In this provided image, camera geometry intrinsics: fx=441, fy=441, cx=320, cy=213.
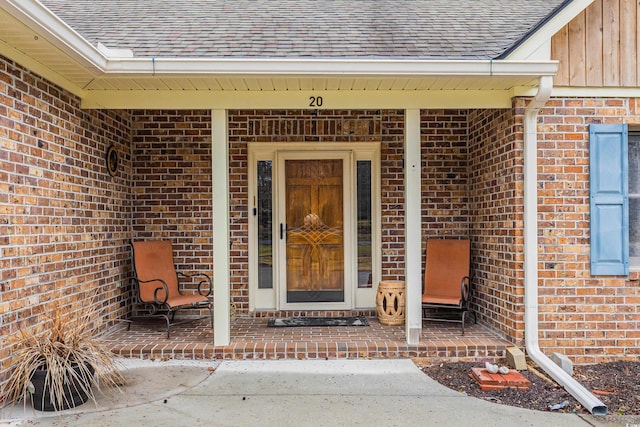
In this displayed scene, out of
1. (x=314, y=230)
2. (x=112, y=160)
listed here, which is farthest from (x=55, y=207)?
(x=314, y=230)

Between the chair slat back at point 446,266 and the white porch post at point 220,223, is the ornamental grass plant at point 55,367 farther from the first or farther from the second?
the chair slat back at point 446,266

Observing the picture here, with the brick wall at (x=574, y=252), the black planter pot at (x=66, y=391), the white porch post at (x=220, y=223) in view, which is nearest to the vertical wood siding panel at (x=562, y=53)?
the brick wall at (x=574, y=252)

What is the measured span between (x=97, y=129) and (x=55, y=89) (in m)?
0.78

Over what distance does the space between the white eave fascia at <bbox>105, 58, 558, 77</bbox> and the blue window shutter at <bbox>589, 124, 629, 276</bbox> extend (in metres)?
0.93

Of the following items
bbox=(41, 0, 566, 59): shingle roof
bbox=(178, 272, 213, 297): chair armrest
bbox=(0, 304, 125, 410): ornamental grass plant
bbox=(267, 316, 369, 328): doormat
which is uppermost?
bbox=(41, 0, 566, 59): shingle roof

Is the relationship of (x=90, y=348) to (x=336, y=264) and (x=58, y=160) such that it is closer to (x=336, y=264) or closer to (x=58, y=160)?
(x=58, y=160)

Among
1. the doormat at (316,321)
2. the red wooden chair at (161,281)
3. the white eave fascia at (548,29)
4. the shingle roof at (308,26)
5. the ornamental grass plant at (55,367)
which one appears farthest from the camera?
the doormat at (316,321)

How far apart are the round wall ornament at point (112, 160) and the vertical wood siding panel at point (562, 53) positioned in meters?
4.34

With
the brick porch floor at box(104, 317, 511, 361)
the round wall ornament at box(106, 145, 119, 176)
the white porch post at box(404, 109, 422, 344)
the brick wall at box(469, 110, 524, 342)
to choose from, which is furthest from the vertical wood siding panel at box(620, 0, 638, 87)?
the round wall ornament at box(106, 145, 119, 176)

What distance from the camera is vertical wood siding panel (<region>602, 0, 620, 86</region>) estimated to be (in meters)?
3.91

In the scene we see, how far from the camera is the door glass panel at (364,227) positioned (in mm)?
5324

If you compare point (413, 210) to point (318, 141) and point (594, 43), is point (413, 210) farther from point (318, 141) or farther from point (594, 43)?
point (594, 43)

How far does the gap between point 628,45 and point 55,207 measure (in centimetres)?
510

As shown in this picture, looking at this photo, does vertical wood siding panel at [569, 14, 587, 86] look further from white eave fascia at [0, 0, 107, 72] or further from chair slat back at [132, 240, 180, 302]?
chair slat back at [132, 240, 180, 302]
